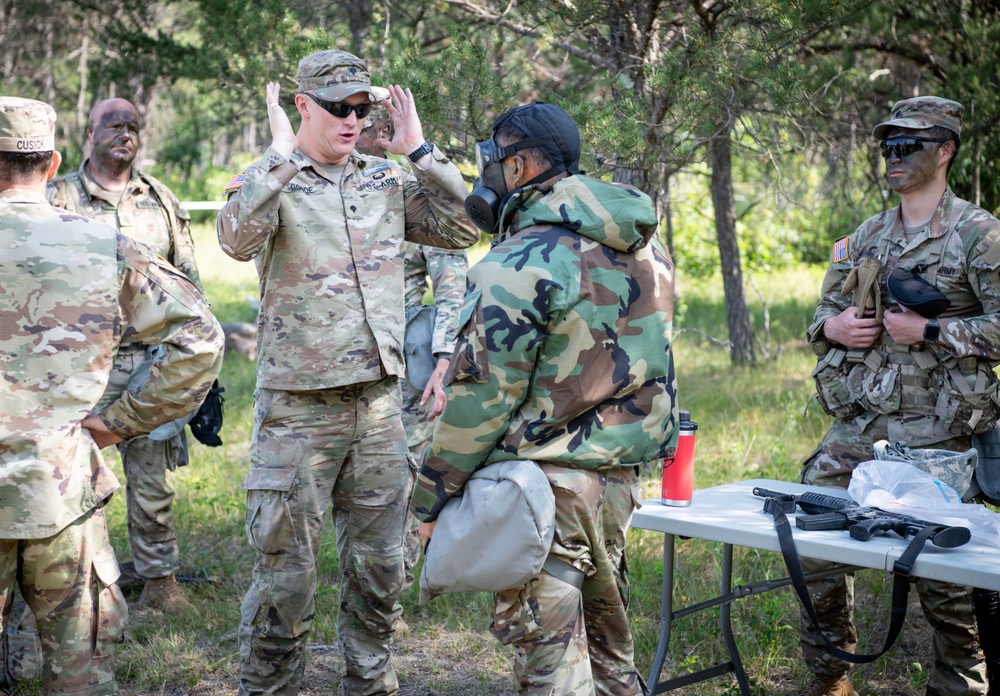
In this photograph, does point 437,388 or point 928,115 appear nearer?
point 928,115

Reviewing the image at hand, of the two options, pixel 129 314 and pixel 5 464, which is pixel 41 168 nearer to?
pixel 129 314

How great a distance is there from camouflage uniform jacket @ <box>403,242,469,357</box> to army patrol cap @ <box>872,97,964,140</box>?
6.44 ft

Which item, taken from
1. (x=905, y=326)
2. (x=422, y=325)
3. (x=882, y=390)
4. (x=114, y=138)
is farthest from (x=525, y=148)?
(x=114, y=138)

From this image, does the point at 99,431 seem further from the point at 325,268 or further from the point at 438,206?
the point at 438,206

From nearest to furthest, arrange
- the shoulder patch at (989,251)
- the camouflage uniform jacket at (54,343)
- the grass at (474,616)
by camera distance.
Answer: the camouflage uniform jacket at (54,343), the shoulder patch at (989,251), the grass at (474,616)

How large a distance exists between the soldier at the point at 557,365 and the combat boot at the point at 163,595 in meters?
2.59

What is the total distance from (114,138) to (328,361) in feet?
7.02

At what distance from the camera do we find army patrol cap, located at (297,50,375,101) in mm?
3400

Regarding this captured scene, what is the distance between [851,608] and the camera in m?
4.11

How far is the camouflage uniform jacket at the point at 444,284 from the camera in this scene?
4.65 metres

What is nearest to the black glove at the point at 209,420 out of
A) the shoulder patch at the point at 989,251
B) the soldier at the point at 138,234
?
the soldier at the point at 138,234

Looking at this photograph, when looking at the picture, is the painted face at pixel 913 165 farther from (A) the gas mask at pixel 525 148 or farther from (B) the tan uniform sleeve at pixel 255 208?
(B) the tan uniform sleeve at pixel 255 208

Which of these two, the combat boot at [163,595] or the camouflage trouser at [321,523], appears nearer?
the camouflage trouser at [321,523]

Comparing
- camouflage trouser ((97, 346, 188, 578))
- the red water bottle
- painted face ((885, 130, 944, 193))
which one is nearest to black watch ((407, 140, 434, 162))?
the red water bottle
